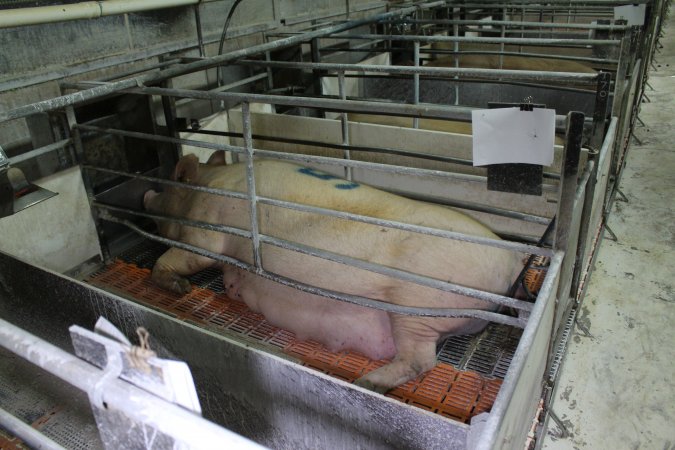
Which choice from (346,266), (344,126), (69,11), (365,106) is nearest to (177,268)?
(346,266)

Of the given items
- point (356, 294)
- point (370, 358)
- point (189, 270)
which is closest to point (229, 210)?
point (189, 270)

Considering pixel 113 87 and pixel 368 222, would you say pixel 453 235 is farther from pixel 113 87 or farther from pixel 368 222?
pixel 113 87

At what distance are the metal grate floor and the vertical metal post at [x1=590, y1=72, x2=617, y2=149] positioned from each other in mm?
1012

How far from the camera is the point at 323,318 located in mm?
2723

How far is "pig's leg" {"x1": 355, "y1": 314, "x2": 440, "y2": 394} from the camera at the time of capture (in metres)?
2.48

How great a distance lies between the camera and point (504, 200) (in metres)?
3.19

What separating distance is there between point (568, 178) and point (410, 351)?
1086 mm

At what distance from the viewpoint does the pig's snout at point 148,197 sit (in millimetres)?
3604

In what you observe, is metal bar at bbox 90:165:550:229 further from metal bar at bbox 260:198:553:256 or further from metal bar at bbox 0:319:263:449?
metal bar at bbox 0:319:263:449

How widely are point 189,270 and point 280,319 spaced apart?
70 cm

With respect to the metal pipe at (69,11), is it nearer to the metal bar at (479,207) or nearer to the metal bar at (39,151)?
the metal bar at (39,151)

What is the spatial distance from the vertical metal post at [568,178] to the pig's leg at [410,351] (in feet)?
2.59

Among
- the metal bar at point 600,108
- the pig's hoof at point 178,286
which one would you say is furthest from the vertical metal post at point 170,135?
the metal bar at point 600,108

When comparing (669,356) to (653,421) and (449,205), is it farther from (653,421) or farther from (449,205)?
(449,205)
